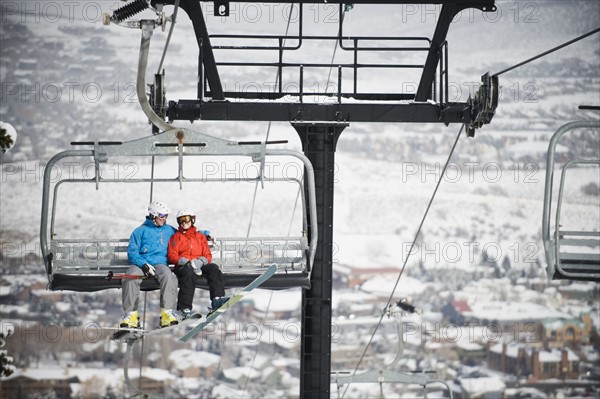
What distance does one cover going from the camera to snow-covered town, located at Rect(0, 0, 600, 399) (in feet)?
160

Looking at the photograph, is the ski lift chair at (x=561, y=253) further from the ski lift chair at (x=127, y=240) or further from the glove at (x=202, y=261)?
the glove at (x=202, y=261)

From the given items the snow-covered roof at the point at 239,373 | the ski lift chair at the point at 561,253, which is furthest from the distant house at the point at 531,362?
the ski lift chair at the point at 561,253

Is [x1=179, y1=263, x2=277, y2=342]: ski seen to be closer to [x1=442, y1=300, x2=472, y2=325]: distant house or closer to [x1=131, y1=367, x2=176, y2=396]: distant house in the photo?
[x1=131, y1=367, x2=176, y2=396]: distant house

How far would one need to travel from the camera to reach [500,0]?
54.4m

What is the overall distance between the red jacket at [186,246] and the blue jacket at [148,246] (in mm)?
61

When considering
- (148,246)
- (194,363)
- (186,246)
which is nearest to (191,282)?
(186,246)

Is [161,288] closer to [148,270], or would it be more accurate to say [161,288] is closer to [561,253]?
[148,270]

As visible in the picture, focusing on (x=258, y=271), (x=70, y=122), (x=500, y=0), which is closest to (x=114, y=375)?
(x=70, y=122)

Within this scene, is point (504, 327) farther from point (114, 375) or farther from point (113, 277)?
point (113, 277)

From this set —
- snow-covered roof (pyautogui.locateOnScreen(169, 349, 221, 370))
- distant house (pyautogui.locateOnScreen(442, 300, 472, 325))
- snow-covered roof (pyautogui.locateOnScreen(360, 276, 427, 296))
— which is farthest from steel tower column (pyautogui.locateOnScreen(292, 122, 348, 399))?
distant house (pyautogui.locateOnScreen(442, 300, 472, 325))

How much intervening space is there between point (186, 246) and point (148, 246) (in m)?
0.27

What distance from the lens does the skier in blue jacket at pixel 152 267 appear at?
891 cm

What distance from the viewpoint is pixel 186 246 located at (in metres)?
9.14

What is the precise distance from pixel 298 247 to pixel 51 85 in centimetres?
4889
